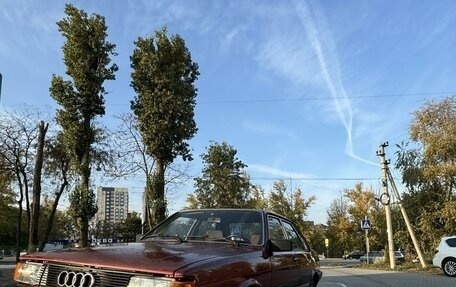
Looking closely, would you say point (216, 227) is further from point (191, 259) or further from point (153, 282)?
point (153, 282)

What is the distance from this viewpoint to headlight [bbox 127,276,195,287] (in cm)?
390

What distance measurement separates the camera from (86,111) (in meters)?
26.1

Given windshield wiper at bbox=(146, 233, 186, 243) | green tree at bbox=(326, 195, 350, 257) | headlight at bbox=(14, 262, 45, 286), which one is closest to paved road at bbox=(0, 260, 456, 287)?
windshield wiper at bbox=(146, 233, 186, 243)

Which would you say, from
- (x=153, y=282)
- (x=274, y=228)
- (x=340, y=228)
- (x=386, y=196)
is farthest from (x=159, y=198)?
(x=340, y=228)

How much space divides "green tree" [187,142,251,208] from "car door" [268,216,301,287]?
4885 centimetres

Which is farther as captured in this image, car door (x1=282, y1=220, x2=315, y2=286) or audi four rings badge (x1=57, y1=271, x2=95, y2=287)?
car door (x1=282, y1=220, x2=315, y2=286)

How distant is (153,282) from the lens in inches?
155

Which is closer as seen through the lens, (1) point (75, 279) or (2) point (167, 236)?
(1) point (75, 279)

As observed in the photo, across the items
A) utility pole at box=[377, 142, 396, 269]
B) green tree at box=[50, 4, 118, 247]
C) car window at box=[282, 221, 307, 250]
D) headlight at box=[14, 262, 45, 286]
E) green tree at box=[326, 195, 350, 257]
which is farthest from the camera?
green tree at box=[326, 195, 350, 257]

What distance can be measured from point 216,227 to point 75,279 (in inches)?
80.9

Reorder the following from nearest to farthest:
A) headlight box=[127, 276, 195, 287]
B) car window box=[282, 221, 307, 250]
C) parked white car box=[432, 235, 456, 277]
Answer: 1. headlight box=[127, 276, 195, 287]
2. car window box=[282, 221, 307, 250]
3. parked white car box=[432, 235, 456, 277]

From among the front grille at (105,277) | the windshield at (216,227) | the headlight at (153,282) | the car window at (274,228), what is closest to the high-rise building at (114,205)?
the car window at (274,228)

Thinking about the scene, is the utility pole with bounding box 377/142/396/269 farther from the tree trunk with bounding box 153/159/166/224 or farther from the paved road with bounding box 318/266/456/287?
the tree trunk with bounding box 153/159/166/224

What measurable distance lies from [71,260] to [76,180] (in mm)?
23541
